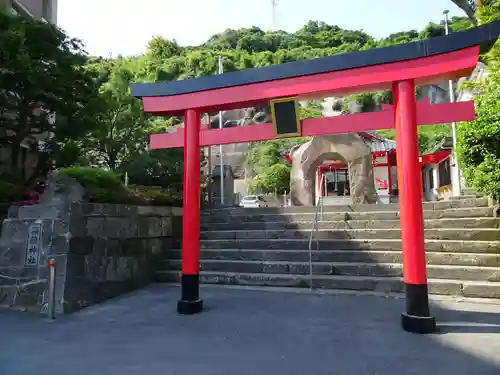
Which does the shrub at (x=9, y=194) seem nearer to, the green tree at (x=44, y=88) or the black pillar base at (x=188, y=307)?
the green tree at (x=44, y=88)

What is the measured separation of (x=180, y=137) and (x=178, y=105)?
0.52m

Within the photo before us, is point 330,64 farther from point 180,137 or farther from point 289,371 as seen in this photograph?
point 289,371

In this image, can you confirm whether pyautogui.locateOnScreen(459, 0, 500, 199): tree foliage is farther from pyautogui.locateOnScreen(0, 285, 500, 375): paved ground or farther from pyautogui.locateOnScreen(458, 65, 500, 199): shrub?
pyautogui.locateOnScreen(0, 285, 500, 375): paved ground

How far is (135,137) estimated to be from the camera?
1442 centimetres

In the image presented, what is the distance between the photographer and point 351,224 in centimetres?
946

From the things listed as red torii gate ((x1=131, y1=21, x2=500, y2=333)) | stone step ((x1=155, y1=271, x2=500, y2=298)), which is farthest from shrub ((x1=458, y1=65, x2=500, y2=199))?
red torii gate ((x1=131, y1=21, x2=500, y2=333))

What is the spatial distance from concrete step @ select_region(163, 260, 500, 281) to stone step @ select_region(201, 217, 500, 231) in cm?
158

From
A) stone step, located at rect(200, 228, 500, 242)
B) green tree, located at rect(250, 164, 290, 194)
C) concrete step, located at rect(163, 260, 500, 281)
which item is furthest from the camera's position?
green tree, located at rect(250, 164, 290, 194)

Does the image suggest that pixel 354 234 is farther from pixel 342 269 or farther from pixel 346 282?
pixel 346 282

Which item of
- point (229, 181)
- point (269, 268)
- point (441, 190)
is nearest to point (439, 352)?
point (269, 268)

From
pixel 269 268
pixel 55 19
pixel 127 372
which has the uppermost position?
pixel 55 19

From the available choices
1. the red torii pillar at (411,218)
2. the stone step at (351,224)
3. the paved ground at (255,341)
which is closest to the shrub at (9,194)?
the paved ground at (255,341)

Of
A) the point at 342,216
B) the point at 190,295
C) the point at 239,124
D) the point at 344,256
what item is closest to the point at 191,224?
the point at 190,295

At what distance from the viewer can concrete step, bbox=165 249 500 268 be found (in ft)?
23.7
